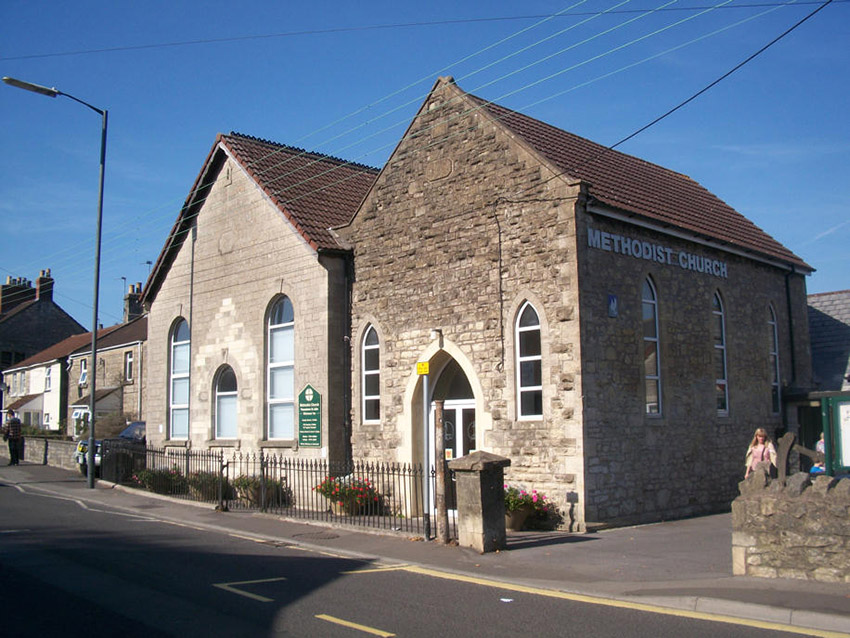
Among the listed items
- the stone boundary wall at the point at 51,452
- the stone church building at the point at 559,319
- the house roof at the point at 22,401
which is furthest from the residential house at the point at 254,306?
the house roof at the point at 22,401

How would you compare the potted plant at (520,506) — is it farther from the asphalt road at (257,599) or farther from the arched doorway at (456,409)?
the asphalt road at (257,599)

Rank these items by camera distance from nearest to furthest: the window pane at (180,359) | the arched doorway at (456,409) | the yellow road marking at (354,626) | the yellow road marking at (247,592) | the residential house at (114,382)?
the yellow road marking at (354,626), the yellow road marking at (247,592), the arched doorway at (456,409), the window pane at (180,359), the residential house at (114,382)

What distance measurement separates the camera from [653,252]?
55.4 ft

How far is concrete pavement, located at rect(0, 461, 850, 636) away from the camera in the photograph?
→ 324 inches

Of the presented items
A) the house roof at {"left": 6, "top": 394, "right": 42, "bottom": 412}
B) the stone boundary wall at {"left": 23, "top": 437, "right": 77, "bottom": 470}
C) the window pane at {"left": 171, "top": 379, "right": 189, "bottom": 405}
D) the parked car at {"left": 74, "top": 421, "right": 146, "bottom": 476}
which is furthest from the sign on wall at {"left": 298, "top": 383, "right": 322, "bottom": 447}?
the house roof at {"left": 6, "top": 394, "right": 42, "bottom": 412}

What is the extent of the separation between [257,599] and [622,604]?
4.05 metres

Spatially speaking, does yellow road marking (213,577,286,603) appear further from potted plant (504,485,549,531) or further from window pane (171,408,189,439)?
window pane (171,408,189,439)

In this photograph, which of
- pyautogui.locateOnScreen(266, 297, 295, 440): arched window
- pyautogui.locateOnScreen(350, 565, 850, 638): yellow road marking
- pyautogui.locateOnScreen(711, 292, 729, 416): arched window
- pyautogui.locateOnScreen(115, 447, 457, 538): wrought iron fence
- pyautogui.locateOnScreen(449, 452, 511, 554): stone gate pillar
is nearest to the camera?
pyautogui.locateOnScreen(350, 565, 850, 638): yellow road marking

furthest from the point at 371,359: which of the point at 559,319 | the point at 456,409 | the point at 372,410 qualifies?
the point at 559,319

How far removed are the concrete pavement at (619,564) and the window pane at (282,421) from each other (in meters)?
2.70

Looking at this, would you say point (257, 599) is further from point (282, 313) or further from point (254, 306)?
point (254, 306)

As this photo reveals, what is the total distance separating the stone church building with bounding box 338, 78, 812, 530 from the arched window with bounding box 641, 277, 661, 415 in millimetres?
52

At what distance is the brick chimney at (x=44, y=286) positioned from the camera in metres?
57.1

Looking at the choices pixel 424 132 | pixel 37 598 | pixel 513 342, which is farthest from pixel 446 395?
pixel 37 598
